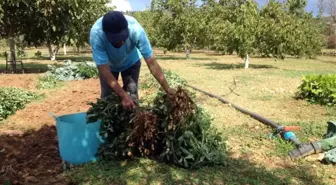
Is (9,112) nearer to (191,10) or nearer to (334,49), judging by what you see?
(191,10)

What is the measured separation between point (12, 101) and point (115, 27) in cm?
493

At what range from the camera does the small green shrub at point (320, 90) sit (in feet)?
25.7

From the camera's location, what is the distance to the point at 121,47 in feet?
12.5

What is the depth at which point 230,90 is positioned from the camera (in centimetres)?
1027

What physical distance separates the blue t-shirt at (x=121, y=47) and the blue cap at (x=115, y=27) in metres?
0.22

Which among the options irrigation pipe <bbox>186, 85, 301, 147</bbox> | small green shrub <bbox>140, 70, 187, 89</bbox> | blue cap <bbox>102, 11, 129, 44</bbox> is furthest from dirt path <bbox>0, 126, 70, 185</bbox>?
small green shrub <bbox>140, 70, 187, 89</bbox>

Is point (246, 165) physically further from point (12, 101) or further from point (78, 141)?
point (12, 101)

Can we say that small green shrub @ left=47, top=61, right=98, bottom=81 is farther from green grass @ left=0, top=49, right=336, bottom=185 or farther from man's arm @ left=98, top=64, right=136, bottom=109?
man's arm @ left=98, top=64, right=136, bottom=109

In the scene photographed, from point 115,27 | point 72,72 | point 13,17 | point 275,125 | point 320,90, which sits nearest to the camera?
point 115,27

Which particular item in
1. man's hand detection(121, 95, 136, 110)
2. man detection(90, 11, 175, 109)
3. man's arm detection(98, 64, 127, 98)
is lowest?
man's hand detection(121, 95, 136, 110)

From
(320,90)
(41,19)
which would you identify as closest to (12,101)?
(320,90)

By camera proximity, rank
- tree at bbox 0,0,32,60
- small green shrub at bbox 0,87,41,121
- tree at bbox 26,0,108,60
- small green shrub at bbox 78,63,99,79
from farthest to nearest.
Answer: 1. tree at bbox 26,0,108,60
2. tree at bbox 0,0,32,60
3. small green shrub at bbox 78,63,99,79
4. small green shrub at bbox 0,87,41,121

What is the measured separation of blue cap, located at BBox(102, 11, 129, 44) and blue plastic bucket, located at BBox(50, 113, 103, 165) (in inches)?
43.0

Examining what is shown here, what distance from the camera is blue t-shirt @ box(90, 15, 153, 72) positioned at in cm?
366
